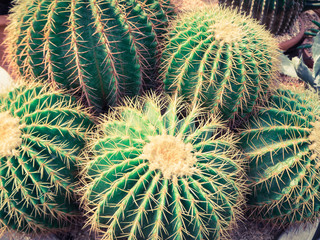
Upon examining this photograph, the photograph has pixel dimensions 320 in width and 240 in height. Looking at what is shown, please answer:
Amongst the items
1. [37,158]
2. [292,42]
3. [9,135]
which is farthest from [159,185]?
[292,42]

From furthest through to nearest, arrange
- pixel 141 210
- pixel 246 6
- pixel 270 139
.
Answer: pixel 246 6 < pixel 270 139 < pixel 141 210

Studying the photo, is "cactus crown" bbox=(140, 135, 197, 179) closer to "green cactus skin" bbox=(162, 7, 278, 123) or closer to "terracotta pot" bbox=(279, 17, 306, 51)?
"green cactus skin" bbox=(162, 7, 278, 123)

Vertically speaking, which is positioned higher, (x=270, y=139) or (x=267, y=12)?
(x=267, y=12)

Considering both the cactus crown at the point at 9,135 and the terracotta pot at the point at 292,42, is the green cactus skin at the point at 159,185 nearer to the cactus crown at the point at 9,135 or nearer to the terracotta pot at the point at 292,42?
the cactus crown at the point at 9,135

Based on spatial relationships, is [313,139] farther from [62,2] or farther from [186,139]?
[62,2]

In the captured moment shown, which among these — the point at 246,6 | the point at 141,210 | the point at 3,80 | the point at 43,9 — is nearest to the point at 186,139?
the point at 141,210

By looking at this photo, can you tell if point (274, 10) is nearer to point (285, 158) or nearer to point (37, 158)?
point (285, 158)

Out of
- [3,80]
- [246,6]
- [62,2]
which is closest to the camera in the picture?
[62,2]
